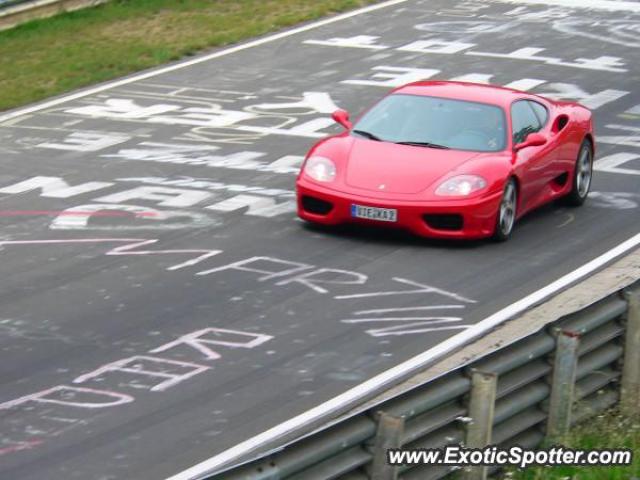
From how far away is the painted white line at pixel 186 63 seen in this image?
22.5 meters

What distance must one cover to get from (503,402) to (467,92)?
300 inches

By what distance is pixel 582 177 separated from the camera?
56.3 ft

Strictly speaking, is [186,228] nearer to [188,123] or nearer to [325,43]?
[188,123]

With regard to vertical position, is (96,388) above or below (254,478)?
below

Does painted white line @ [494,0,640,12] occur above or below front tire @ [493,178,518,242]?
below

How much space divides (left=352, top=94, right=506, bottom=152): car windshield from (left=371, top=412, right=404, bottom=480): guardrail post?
791 cm

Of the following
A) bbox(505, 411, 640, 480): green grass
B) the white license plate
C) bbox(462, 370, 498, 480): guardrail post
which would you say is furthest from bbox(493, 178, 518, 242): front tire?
bbox(462, 370, 498, 480): guardrail post

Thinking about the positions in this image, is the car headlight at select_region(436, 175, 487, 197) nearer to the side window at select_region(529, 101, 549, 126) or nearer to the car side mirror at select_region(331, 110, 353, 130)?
the car side mirror at select_region(331, 110, 353, 130)

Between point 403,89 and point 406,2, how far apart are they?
1509cm

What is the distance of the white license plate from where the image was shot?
1480 centimetres

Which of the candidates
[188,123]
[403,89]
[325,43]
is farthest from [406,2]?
[403,89]

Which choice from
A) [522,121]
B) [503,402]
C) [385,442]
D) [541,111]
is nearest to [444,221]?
[522,121]

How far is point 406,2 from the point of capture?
31.4 meters

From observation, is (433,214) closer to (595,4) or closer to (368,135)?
(368,135)
